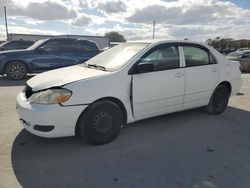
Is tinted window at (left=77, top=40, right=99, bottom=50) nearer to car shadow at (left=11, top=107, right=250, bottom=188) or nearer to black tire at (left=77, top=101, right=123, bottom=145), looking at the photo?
car shadow at (left=11, top=107, right=250, bottom=188)

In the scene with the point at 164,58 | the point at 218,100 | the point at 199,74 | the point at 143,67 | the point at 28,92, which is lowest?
the point at 218,100

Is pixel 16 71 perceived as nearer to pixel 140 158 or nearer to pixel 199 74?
pixel 199 74

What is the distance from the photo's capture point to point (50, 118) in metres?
3.33

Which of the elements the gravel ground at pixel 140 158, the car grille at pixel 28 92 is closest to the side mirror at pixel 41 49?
the gravel ground at pixel 140 158

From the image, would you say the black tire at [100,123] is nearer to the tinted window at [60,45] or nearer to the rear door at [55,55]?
the rear door at [55,55]

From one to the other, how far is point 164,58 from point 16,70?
23.0 ft

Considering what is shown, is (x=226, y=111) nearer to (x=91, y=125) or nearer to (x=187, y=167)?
(x=187, y=167)

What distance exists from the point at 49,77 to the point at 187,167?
239cm

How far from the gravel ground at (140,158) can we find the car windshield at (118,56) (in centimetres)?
117

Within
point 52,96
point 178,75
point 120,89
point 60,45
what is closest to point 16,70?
point 60,45

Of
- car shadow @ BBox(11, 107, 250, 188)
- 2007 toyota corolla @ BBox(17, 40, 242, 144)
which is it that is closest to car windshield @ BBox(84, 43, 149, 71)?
2007 toyota corolla @ BBox(17, 40, 242, 144)

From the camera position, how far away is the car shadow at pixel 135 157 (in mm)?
2893

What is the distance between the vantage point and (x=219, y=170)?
3125mm

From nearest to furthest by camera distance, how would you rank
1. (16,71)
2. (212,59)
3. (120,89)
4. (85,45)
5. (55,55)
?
(120,89) < (212,59) < (16,71) < (55,55) < (85,45)
